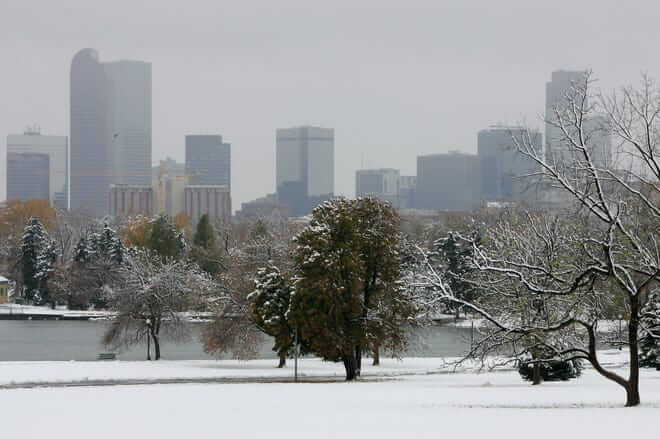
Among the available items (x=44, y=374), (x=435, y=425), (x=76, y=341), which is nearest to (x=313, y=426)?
(x=435, y=425)

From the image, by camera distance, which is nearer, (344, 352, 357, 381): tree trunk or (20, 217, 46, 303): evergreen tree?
(344, 352, 357, 381): tree trunk

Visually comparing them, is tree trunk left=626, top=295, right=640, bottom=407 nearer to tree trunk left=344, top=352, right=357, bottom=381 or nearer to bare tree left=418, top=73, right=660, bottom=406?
bare tree left=418, top=73, right=660, bottom=406


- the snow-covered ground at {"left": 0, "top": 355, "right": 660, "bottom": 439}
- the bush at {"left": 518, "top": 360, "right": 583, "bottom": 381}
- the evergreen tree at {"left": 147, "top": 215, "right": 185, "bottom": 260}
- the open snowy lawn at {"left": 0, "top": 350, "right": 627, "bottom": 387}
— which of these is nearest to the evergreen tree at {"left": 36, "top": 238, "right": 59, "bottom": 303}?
the evergreen tree at {"left": 147, "top": 215, "right": 185, "bottom": 260}

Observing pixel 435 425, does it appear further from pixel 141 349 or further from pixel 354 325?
pixel 141 349

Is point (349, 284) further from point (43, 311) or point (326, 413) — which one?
point (43, 311)

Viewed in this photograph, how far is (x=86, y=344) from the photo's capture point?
82062 millimetres

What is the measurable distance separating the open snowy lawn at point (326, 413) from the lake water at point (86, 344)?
22059mm

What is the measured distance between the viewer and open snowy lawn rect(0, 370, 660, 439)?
21922 mm

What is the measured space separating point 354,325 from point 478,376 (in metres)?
5.57

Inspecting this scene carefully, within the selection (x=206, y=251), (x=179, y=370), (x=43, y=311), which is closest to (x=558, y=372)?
(x=179, y=370)

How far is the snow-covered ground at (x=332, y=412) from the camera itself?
22.0 metres

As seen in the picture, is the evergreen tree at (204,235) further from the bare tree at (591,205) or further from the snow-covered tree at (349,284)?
the bare tree at (591,205)

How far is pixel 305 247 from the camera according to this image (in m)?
48.5

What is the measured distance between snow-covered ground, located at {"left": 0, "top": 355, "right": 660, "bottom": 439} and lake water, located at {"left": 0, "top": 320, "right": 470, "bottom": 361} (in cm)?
2179
